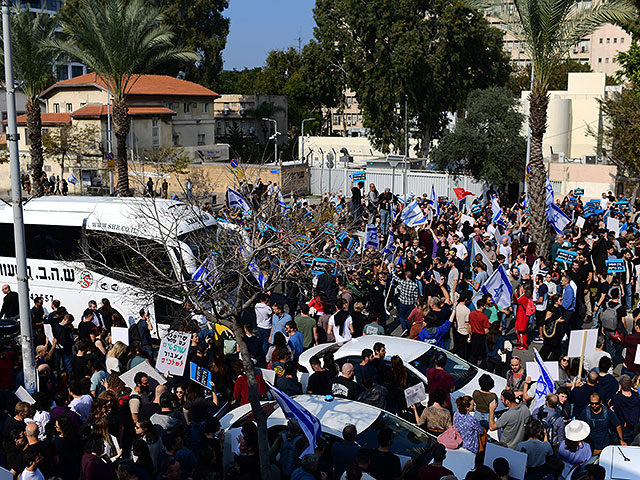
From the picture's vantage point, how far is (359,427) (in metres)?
8.38

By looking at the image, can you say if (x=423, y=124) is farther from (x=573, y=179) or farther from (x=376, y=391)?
(x=376, y=391)

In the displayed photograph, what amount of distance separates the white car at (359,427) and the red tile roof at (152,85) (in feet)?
144

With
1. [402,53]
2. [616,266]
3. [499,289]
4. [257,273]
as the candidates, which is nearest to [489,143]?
[402,53]

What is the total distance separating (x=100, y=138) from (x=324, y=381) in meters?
38.8

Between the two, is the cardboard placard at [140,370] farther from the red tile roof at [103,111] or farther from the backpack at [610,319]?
the red tile roof at [103,111]

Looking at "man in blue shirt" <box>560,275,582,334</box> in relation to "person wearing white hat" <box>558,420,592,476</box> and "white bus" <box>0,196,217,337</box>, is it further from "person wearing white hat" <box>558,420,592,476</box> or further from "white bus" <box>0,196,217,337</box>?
"white bus" <box>0,196,217,337</box>

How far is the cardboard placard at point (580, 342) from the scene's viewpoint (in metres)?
10.4

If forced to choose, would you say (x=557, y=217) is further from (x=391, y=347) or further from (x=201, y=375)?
(x=201, y=375)

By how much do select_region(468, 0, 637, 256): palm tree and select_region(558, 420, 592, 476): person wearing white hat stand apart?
36.9ft

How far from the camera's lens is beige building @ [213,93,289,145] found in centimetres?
7000

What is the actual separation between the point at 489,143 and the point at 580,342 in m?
26.4

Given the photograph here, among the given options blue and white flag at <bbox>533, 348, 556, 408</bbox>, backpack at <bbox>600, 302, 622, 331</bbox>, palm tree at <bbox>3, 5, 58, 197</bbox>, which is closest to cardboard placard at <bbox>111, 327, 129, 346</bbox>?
blue and white flag at <bbox>533, 348, 556, 408</bbox>

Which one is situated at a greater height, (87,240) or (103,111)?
(103,111)

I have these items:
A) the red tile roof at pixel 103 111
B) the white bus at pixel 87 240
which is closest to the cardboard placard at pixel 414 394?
the white bus at pixel 87 240
